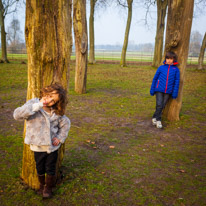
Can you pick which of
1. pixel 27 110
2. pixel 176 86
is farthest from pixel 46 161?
pixel 176 86

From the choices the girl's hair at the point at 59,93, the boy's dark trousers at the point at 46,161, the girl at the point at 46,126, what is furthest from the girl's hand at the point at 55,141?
the girl's hair at the point at 59,93

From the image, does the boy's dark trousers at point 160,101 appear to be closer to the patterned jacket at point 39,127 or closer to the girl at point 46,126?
the girl at point 46,126

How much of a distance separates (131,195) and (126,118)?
3.45 meters

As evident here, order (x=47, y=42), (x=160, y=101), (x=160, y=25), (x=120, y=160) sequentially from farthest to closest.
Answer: (x=160, y=25), (x=160, y=101), (x=120, y=160), (x=47, y=42)

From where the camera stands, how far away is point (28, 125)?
248 centimetres

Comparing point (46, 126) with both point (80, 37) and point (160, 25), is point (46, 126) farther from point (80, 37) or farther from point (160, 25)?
point (160, 25)

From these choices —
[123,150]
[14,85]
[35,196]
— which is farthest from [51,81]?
[14,85]

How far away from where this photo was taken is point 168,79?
17.6 ft

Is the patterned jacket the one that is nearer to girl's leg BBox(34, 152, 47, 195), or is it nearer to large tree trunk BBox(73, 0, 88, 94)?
girl's leg BBox(34, 152, 47, 195)

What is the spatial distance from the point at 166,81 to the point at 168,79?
7 cm

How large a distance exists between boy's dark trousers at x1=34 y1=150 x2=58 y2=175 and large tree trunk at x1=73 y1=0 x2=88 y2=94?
6.33 m

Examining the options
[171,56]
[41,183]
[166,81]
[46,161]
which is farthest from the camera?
[166,81]

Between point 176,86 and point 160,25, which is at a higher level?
point 160,25

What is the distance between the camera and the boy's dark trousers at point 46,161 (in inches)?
104
